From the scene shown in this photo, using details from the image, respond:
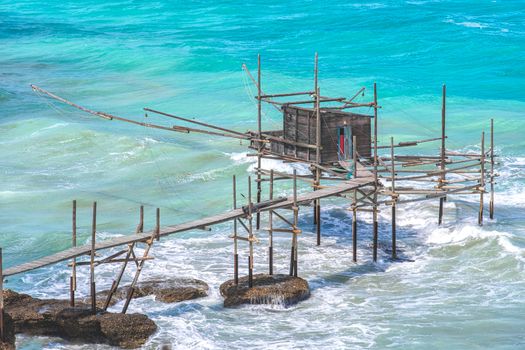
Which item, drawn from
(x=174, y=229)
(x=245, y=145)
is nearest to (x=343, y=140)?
(x=174, y=229)

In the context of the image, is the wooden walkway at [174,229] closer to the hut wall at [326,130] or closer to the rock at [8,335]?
the rock at [8,335]

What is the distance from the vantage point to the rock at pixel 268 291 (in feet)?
91.2

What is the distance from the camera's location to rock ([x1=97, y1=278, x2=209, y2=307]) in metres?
28.2

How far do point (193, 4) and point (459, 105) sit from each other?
45923mm

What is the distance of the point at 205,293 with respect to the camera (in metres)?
28.9

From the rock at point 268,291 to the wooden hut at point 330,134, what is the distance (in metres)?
5.57

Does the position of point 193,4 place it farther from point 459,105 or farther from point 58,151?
point 58,151

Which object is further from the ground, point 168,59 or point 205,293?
point 168,59

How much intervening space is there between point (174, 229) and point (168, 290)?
2.30 metres

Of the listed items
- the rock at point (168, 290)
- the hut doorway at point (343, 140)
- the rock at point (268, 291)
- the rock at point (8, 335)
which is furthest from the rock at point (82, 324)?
the hut doorway at point (343, 140)

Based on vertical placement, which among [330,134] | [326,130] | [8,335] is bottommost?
[8,335]

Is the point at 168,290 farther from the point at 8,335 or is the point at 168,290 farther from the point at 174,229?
the point at 8,335

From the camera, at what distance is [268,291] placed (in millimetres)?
27844

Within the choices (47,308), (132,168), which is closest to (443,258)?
(47,308)
